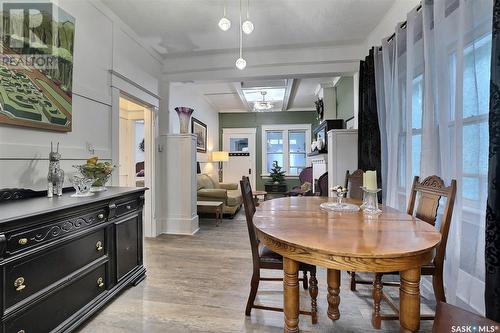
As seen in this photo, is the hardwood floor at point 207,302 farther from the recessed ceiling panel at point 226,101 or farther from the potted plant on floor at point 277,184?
the potted plant on floor at point 277,184

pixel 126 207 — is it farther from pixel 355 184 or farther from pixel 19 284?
pixel 355 184

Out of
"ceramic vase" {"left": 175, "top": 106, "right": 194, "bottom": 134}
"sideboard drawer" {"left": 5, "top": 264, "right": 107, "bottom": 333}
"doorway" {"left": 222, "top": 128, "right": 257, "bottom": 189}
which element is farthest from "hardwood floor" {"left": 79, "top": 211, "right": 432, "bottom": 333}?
"doorway" {"left": 222, "top": 128, "right": 257, "bottom": 189}

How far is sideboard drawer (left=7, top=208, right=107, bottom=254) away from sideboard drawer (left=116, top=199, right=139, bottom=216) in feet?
0.61

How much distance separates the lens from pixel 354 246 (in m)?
1.07

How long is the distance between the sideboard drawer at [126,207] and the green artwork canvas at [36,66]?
2.74ft

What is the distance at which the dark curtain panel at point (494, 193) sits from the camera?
1.30 metres

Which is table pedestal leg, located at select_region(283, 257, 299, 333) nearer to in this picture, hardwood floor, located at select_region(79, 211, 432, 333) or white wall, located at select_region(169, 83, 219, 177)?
hardwood floor, located at select_region(79, 211, 432, 333)

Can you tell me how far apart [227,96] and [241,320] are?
525cm

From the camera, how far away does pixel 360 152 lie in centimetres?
320

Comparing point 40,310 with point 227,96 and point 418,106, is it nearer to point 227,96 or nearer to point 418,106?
point 418,106

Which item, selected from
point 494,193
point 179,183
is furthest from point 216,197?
point 494,193

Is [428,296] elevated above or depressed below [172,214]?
below

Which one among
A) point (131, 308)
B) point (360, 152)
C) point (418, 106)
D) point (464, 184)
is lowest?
point (131, 308)

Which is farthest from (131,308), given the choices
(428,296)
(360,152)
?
(360,152)
